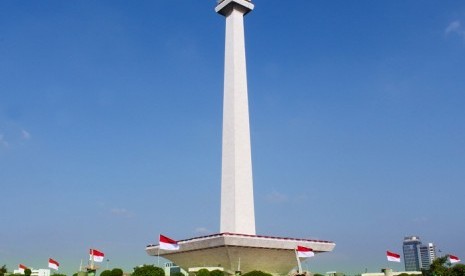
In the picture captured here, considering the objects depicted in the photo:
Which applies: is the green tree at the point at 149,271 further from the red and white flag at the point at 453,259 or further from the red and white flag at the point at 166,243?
the red and white flag at the point at 453,259

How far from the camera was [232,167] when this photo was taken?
194 ft

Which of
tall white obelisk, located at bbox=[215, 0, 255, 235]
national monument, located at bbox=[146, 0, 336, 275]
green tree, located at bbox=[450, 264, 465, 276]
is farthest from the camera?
tall white obelisk, located at bbox=[215, 0, 255, 235]

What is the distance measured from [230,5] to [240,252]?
110 feet

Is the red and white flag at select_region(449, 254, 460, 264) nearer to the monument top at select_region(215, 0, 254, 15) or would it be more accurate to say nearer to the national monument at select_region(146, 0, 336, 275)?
the national monument at select_region(146, 0, 336, 275)

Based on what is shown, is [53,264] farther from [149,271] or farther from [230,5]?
[230,5]

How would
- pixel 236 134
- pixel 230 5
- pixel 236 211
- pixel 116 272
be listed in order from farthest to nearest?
pixel 230 5 < pixel 236 134 < pixel 236 211 < pixel 116 272

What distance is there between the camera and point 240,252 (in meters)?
52.4

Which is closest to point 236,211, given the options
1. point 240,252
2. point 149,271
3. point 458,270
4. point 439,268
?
point 240,252

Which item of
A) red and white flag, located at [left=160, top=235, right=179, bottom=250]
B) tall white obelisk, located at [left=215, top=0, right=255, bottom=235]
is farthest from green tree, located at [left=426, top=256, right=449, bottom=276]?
red and white flag, located at [left=160, top=235, right=179, bottom=250]

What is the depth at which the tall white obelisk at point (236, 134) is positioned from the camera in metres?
57.7

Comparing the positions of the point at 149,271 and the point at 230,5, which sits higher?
the point at 230,5

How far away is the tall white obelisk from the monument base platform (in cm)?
378

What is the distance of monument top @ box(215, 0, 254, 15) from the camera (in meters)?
65.8

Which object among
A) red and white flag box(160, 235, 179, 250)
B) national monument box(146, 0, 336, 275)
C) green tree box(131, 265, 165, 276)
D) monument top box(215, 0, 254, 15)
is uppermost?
monument top box(215, 0, 254, 15)
